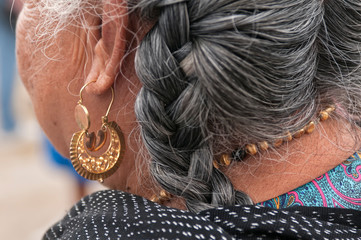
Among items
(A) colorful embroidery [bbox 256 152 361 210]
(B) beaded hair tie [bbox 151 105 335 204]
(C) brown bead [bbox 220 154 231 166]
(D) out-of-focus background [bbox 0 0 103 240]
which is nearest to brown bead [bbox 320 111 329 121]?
(B) beaded hair tie [bbox 151 105 335 204]

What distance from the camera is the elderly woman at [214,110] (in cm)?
84

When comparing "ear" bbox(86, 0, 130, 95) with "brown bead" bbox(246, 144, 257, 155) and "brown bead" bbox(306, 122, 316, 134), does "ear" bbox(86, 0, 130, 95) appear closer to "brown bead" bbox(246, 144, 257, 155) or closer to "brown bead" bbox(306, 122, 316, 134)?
"brown bead" bbox(246, 144, 257, 155)

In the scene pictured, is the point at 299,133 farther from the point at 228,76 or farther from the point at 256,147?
the point at 228,76

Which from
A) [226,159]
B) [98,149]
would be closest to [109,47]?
[98,149]

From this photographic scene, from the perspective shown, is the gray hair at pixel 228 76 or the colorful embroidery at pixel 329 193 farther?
the colorful embroidery at pixel 329 193

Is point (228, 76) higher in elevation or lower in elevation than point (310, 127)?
higher

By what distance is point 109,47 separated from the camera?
→ 1.02 m

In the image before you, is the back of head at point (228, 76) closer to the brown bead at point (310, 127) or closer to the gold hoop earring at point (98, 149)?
the brown bead at point (310, 127)

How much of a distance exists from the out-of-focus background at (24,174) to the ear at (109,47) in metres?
1.78

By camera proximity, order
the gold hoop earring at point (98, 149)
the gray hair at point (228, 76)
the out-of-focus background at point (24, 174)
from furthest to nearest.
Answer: the out-of-focus background at point (24, 174) → the gold hoop earring at point (98, 149) → the gray hair at point (228, 76)

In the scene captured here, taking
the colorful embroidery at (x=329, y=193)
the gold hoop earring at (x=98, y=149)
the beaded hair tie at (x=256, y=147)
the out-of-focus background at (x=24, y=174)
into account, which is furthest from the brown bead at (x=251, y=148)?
the out-of-focus background at (x=24, y=174)

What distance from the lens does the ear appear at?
942 mm

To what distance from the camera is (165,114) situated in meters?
0.90

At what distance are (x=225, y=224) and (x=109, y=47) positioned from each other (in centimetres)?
47
